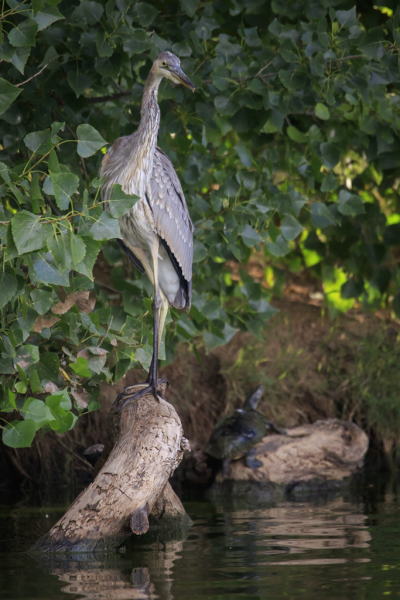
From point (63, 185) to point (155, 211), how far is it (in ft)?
4.37

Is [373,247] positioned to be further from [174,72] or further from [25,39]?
[25,39]

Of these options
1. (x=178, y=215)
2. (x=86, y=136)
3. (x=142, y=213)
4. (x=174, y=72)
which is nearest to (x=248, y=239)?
(x=178, y=215)

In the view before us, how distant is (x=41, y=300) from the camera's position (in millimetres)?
2957

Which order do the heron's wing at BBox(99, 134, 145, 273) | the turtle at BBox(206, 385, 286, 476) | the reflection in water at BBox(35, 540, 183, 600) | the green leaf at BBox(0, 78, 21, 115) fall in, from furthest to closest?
1. the turtle at BBox(206, 385, 286, 476)
2. the heron's wing at BBox(99, 134, 145, 273)
3. the green leaf at BBox(0, 78, 21, 115)
4. the reflection in water at BBox(35, 540, 183, 600)

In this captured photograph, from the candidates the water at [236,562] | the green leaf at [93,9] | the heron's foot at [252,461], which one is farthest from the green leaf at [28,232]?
the heron's foot at [252,461]

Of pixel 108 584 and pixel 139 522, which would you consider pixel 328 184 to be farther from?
pixel 108 584

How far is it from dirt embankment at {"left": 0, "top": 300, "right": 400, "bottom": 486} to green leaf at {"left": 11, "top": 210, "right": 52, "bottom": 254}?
145 inches

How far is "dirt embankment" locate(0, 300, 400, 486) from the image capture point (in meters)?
6.00

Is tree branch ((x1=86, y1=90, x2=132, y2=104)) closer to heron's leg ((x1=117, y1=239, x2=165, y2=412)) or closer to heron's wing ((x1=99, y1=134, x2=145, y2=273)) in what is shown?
heron's wing ((x1=99, y1=134, x2=145, y2=273))

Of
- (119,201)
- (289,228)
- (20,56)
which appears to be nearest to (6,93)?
(20,56)

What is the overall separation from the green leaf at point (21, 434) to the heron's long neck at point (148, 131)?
1.62 meters

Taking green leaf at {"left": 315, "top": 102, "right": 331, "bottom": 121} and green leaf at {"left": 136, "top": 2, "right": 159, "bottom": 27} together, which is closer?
green leaf at {"left": 136, "top": 2, "right": 159, "bottom": 27}

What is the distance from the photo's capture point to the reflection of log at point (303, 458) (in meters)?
5.54

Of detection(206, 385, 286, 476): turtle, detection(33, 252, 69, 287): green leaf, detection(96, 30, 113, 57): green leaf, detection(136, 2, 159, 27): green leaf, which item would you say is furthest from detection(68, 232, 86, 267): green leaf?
detection(206, 385, 286, 476): turtle
